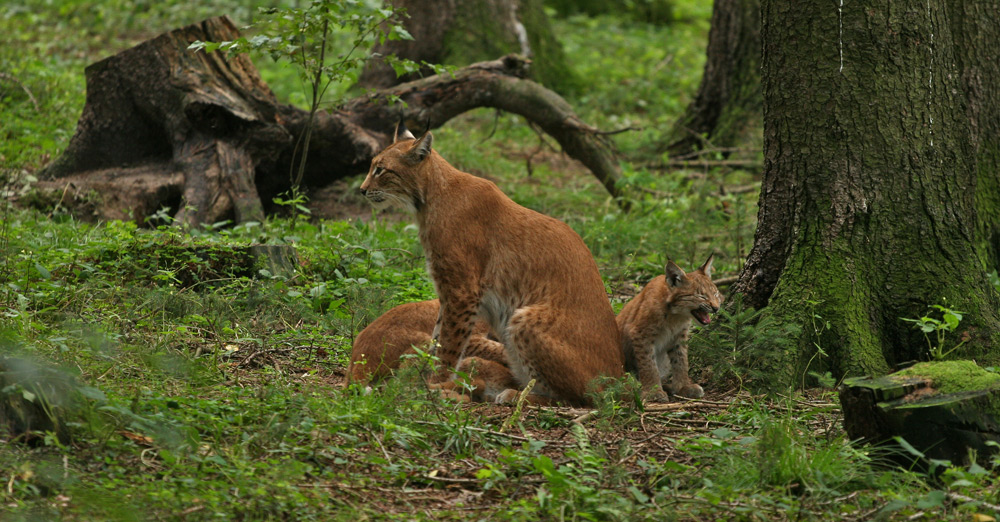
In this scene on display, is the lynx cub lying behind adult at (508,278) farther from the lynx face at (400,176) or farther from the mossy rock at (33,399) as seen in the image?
the mossy rock at (33,399)

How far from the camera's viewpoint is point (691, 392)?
18.5 ft

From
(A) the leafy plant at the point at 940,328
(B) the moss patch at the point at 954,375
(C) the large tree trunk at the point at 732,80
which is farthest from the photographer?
(C) the large tree trunk at the point at 732,80

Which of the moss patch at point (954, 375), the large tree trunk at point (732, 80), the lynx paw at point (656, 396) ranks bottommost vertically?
the lynx paw at point (656, 396)

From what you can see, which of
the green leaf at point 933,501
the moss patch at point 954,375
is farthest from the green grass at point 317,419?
the moss patch at point 954,375

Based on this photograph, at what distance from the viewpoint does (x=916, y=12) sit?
5.45 meters

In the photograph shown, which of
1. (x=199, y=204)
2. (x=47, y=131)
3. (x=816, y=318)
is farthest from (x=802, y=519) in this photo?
(x=47, y=131)

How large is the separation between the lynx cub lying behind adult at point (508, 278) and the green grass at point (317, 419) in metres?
0.46

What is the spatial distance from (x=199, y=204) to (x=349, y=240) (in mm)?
1672

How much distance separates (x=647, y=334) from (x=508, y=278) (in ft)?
3.16

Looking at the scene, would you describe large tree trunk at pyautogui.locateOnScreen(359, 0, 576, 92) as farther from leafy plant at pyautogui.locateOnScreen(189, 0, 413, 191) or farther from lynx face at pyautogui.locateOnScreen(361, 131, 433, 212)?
lynx face at pyautogui.locateOnScreen(361, 131, 433, 212)

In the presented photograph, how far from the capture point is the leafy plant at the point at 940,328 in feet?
16.1

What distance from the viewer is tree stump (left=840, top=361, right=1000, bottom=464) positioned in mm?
4066

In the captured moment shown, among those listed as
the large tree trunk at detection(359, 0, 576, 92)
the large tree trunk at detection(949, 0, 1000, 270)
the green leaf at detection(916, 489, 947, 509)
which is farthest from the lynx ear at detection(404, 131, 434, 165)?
the large tree trunk at detection(359, 0, 576, 92)

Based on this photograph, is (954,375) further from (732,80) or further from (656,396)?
(732,80)
